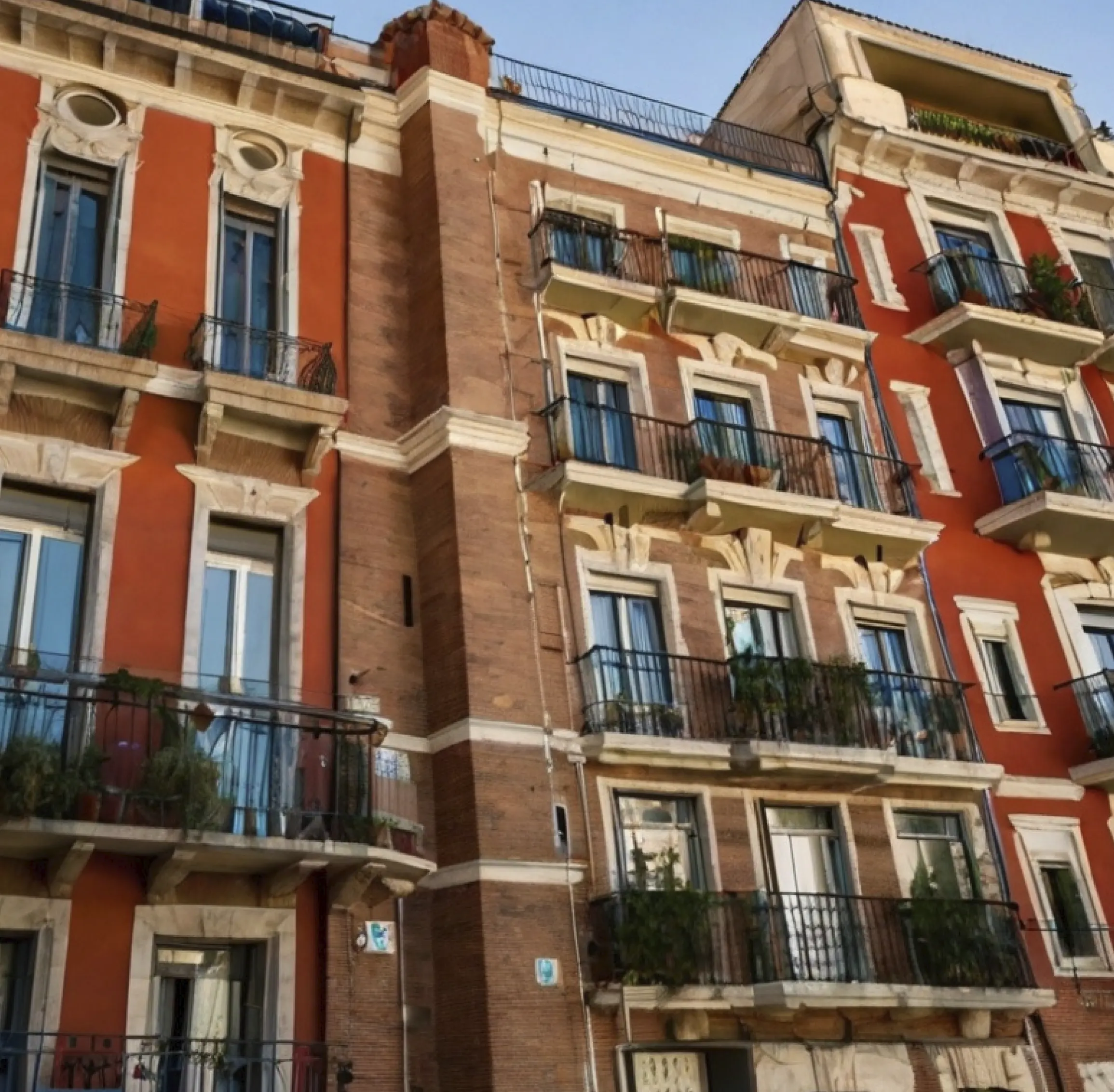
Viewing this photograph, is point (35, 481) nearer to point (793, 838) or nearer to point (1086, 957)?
point (793, 838)

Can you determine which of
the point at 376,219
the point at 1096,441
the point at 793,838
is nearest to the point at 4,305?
the point at 376,219

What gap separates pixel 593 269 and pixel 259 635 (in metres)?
7.54

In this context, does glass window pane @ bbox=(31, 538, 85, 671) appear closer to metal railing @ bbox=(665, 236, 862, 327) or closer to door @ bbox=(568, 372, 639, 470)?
door @ bbox=(568, 372, 639, 470)

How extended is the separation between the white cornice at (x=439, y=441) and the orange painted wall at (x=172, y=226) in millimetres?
2231

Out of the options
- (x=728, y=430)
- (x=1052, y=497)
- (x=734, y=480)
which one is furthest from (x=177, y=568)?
(x=1052, y=497)

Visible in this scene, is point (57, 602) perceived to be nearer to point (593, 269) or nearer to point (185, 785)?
point (185, 785)

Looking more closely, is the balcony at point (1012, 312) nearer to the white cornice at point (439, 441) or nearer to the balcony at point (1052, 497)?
the balcony at point (1052, 497)

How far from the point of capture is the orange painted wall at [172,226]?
14.3 meters

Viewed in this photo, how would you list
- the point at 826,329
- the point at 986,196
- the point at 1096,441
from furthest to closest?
the point at 986,196 → the point at 1096,441 → the point at 826,329

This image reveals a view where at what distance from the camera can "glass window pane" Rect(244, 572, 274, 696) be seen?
1292 cm

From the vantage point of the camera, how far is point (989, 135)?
2447 cm

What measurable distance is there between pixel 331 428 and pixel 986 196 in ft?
48.6

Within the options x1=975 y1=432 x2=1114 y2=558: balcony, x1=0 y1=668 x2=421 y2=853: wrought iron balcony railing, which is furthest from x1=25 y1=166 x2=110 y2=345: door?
x1=975 y1=432 x2=1114 y2=558: balcony

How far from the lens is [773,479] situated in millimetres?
16984
